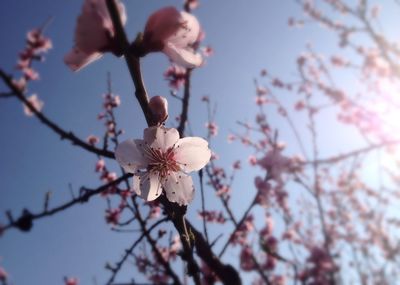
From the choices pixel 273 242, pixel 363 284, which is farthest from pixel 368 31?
pixel 363 284

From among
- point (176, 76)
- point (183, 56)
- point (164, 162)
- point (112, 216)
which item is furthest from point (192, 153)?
point (112, 216)

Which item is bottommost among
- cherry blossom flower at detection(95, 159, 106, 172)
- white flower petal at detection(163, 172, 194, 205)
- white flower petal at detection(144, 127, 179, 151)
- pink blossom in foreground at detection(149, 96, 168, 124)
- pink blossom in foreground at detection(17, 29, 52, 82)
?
pink blossom in foreground at detection(149, 96, 168, 124)

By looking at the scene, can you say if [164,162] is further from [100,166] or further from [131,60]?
[100,166]

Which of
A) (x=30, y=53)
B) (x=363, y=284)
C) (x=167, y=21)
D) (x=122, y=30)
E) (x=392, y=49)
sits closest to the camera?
(x=122, y=30)

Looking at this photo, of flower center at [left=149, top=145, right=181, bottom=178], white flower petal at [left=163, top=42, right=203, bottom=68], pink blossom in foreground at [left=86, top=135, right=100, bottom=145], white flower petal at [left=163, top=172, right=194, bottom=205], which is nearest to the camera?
white flower petal at [left=163, top=42, right=203, bottom=68]

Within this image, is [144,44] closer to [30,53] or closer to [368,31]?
[30,53]

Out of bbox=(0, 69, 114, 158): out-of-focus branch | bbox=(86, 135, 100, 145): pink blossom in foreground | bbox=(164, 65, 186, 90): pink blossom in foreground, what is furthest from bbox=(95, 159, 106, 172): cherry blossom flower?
bbox=(0, 69, 114, 158): out-of-focus branch

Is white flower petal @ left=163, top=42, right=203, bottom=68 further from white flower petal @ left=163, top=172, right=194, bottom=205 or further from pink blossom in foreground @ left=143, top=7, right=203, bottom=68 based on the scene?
white flower petal @ left=163, top=172, right=194, bottom=205

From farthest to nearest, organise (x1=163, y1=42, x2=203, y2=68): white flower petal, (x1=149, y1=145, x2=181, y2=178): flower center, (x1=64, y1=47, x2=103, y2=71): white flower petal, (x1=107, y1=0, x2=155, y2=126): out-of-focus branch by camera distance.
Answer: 1. (x1=149, y1=145, x2=181, y2=178): flower center
2. (x1=163, y1=42, x2=203, y2=68): white flower petal
3. (x1=64, y1=47, x2=103, y2=71): white flower petal
4. (x1=107, y1=0, x2=155, y2=126): out-of-focus branch
